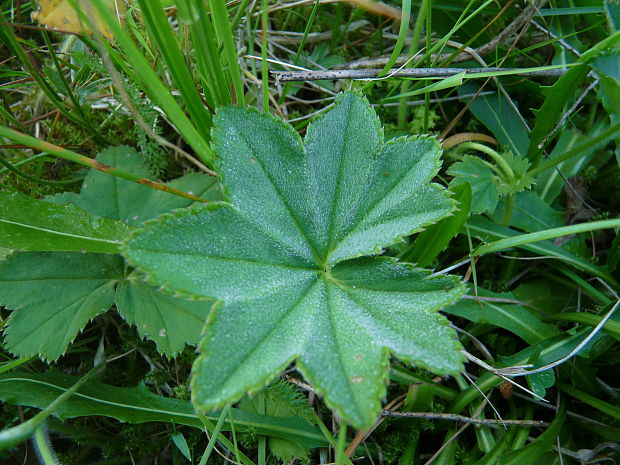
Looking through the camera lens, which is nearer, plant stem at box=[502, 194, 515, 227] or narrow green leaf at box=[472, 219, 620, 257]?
narrow green leaf at box=[472, 219, 620, 257]

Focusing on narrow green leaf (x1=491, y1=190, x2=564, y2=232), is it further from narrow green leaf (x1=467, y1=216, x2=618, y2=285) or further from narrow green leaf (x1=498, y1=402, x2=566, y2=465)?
narrow green leaf (x1=498, y1=402, x2=566, y2=465)

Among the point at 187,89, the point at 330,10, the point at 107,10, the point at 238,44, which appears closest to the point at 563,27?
the point at 330,10

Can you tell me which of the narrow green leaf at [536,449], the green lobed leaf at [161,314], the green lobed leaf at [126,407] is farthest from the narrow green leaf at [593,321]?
the green lobed leaf at [161,314]

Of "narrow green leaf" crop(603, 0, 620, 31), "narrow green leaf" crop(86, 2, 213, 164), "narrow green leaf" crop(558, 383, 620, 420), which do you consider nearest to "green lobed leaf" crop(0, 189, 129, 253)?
"narrow green leaf" crop(86, 2, 213, 164)

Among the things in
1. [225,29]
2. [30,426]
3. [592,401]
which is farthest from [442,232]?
[30,426]

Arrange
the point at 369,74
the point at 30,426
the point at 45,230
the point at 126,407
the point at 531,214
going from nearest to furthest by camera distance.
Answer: the point at 30,426
the point at 45,230
the point at 126,407
the point at 369,74
the point at 531,214

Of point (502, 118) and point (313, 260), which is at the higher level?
point (313, 260)

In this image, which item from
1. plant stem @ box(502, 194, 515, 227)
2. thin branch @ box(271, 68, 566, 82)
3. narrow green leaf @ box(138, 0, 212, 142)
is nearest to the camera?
narrow green leaf @ box(138, 0, 212, 142)

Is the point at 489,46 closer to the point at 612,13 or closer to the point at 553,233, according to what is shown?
the point at 612,13
